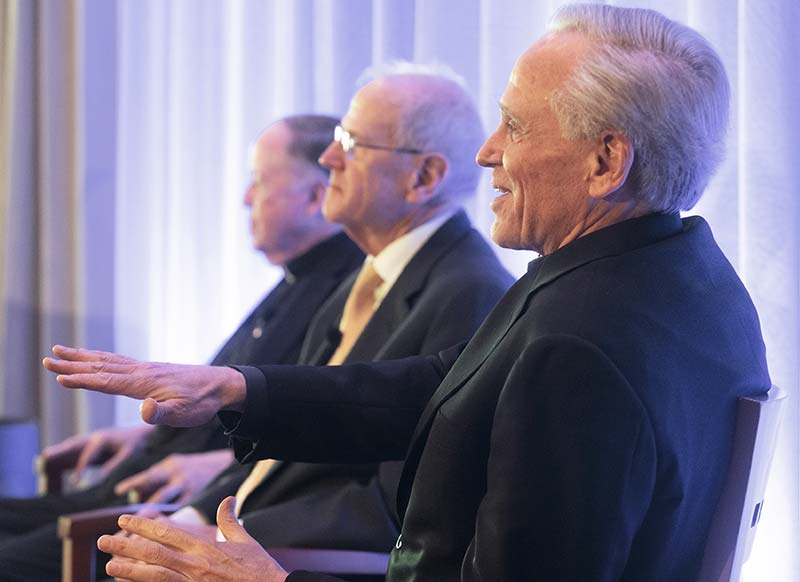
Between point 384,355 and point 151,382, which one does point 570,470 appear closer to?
point 151,382

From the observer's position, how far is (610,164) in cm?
130

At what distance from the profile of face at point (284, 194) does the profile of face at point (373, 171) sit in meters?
0.56

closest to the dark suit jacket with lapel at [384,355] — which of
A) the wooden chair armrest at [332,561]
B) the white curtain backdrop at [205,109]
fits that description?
the wooden chair armrest at [332,561]

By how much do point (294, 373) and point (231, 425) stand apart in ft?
0.40

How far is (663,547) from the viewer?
1162mm

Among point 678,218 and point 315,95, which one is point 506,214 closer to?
point 678,218

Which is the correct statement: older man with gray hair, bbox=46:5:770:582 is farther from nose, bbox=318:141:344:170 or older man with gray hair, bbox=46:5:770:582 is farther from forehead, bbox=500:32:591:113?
nose, bbox=318:141:344:170

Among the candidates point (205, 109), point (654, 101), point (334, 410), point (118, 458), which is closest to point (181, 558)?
point (334, 410)

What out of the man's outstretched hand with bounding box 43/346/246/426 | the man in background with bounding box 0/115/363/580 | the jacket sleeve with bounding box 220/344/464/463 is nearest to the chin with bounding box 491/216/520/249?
the jacket sleeve with bounding box 220/344/464/463

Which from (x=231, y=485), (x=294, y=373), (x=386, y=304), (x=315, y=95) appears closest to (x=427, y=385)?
(x=294, y=373)

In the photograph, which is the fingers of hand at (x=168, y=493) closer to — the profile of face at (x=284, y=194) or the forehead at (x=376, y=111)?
the profile of face at (x=284, y=194)

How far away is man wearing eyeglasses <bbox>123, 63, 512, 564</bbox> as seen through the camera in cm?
193

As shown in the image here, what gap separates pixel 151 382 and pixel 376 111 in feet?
3.32

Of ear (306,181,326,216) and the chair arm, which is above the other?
→ ear (306,181,326,216)
